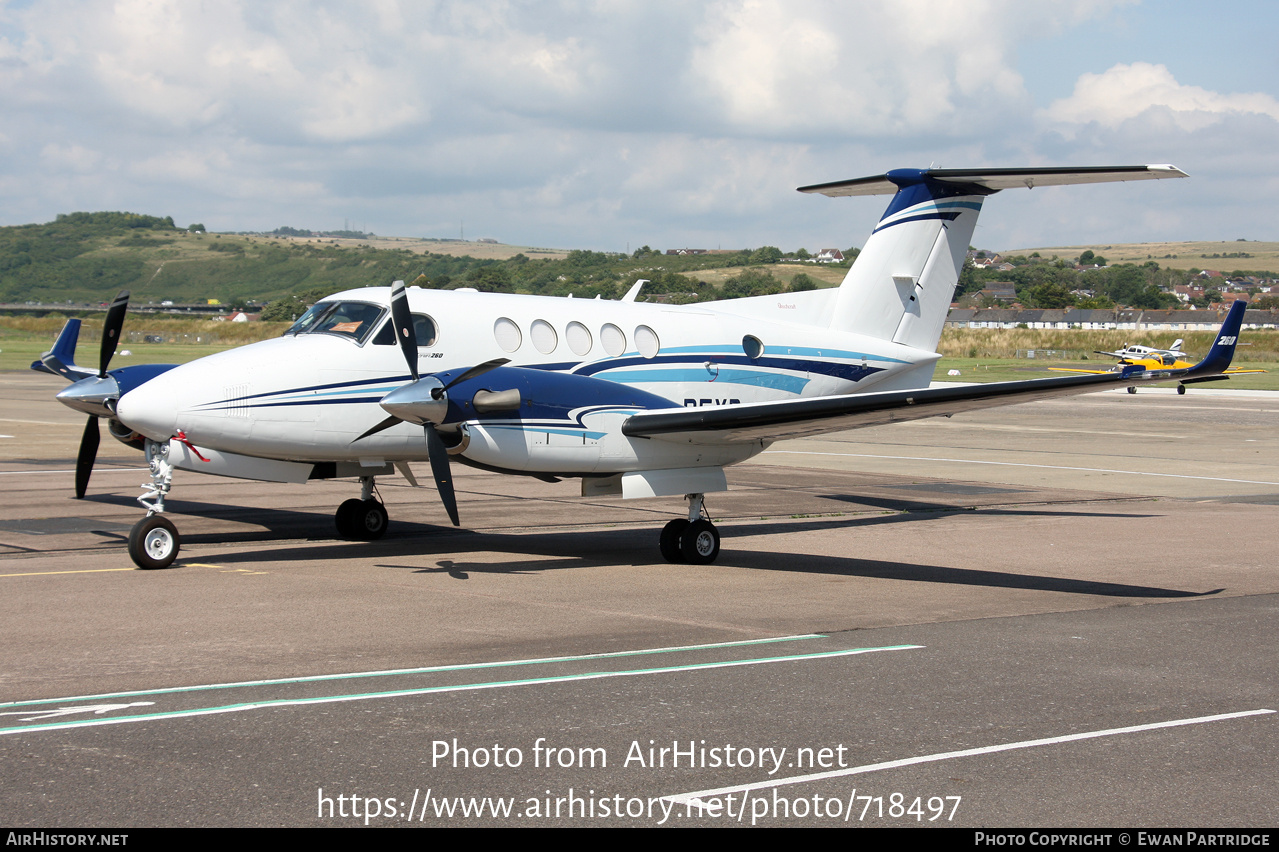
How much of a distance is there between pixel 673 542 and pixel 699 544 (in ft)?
1.03

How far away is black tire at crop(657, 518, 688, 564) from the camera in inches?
523

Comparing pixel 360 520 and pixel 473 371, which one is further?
pixel 360 520

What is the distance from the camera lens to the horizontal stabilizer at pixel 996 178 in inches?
559

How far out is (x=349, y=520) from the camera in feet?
47.7

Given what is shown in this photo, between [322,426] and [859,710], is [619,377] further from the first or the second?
[859,710]

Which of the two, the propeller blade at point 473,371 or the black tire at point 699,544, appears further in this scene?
the black tire at point 699,544

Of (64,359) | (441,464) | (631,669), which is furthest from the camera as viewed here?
(64,359)

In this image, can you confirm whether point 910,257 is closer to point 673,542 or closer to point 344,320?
point 673,542

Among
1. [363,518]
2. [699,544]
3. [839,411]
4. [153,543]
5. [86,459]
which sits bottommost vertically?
[699,544]

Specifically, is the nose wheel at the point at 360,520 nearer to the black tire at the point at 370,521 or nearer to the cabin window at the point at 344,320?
the black tire at the point at 370,521

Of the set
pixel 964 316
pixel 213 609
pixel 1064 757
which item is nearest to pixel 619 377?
pixel 213 609

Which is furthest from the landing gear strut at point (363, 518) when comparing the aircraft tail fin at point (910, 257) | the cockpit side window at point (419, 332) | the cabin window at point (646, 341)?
the aircraft tail fin at point (910, 257)

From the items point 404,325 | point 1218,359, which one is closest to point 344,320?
point 404,325

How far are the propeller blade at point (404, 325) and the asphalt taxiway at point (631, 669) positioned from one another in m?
2.33
